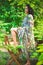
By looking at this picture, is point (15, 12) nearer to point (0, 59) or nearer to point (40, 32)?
point (0, 59)

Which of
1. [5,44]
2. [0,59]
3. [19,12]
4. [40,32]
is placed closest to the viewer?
[40,32]

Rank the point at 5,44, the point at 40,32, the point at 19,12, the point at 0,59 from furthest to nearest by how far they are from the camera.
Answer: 1. the point at 19,12
2. the point at 0,59
3. the point at 5,44
4. the point at 40,32

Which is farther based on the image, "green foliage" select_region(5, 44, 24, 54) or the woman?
the woman

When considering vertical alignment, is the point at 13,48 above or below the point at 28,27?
below

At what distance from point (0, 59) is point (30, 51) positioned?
636 millimetres

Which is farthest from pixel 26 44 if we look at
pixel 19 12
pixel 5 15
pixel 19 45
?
pixel 5 15

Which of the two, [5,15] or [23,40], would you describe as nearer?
[23,40]

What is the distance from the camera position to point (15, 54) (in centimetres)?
576

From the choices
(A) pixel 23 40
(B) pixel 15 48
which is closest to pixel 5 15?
(A) pixel 23 40

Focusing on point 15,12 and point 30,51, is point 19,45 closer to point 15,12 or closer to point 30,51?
point 30,51

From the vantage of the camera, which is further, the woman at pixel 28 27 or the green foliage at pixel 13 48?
the woman at pixel 28 27

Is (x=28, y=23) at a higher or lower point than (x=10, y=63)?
higher

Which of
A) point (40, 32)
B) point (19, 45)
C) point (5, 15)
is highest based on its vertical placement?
point (40, 32)

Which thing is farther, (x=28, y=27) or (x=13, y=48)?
(x=28, y=27)
